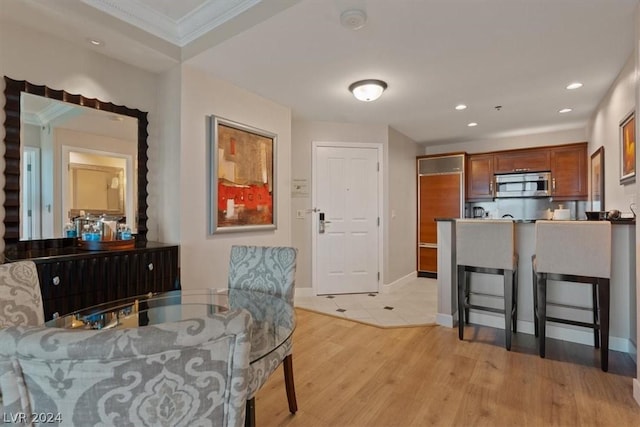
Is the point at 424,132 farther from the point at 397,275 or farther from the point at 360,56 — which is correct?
the point at 360,56

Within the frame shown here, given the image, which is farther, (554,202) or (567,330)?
(554,202)

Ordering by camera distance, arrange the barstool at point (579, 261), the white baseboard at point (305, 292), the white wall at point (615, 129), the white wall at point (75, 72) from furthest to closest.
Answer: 1. the white baseboard at point (305, 292)
2. the white wall at point (615, 129)
3. the barstool at point (579, 261)
4. the white wall at point (75, 72)

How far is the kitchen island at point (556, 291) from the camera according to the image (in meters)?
2.35

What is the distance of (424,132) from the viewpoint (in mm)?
4832

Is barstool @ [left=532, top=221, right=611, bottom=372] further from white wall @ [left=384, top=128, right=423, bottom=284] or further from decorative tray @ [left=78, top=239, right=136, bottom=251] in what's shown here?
decorative tray @ [left=78, top=239, right=136, bottom=251]

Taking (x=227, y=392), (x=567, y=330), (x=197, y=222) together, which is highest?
(x=197, y=222)

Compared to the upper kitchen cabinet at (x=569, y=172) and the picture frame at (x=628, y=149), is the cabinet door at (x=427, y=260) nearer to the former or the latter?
the upper kitchen cabinet at (x=569, y=172)

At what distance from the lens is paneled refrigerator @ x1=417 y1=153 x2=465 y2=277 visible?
5.13 meters

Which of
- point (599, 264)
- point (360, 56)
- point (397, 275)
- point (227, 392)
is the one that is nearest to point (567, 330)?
point (599, 264)

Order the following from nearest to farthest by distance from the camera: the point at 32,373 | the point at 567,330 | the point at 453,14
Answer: the point at 32,373, the point at 453,14, the point at 567,330

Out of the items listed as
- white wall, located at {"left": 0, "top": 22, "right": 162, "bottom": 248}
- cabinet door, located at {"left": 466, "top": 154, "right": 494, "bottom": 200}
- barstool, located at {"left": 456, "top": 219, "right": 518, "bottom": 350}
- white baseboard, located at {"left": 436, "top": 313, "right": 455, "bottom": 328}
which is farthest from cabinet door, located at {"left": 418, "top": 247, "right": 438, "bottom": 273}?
white wall, located at {"left": 0, "top": 22, "right": 162, "bottom": 248}

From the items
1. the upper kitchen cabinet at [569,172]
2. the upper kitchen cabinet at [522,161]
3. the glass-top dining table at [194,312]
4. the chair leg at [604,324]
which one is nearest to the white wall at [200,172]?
the glass-top dining table at [194,312]

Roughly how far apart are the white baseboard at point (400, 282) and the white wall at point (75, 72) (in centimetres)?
299

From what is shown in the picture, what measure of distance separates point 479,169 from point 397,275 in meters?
2.34
